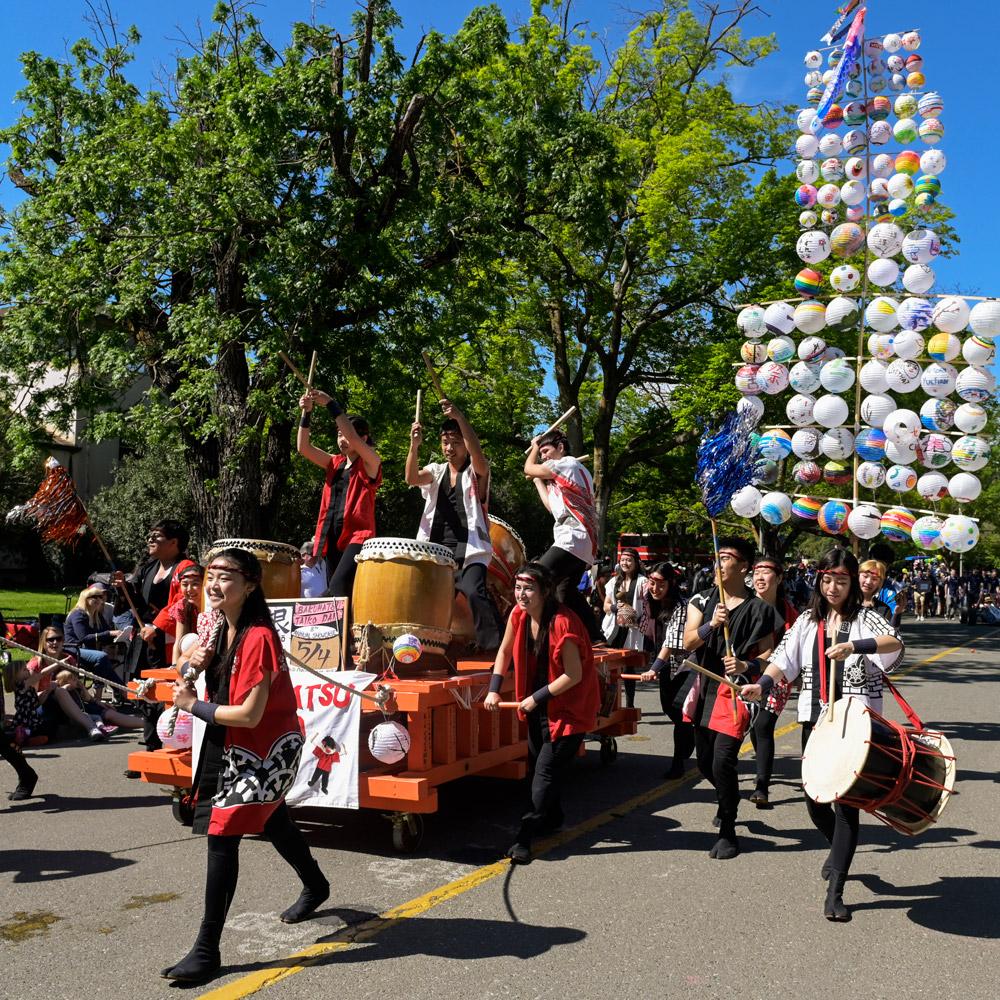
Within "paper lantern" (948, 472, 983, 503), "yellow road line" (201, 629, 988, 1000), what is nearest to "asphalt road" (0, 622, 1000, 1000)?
"yellow road line" (201, 629, 988, 1000)

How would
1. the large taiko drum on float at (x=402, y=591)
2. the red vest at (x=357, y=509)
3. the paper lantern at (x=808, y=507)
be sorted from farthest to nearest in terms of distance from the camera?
the paper lantern at (x=808, y=507) → the red vest at (x=357, y=509) → the large taiko drum on float at (x=402, y=591)

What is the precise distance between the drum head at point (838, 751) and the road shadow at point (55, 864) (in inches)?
150

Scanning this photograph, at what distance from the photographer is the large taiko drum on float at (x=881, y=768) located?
5.10m

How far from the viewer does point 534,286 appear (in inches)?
980

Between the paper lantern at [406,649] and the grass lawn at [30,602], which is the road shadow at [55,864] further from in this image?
the grass lawn at [30,602]

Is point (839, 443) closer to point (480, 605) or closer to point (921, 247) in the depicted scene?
point (921, 247)

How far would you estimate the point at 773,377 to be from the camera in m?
13.5

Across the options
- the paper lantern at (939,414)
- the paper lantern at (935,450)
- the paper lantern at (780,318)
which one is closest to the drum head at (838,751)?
the paper lantern at (935,450)

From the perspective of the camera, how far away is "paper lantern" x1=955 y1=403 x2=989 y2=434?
11812 millimetres

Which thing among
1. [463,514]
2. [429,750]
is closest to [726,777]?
[429,750]

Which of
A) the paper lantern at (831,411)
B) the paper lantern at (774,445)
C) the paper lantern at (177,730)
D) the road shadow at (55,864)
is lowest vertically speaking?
the road shadow at (55,864)

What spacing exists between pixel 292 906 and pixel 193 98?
15.1 meters

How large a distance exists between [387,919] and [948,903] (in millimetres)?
2875

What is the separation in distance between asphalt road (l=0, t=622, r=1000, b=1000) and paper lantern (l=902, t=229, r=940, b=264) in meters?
6.81
